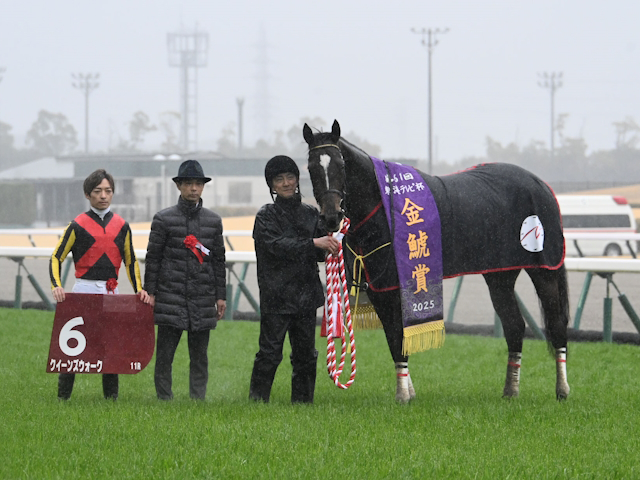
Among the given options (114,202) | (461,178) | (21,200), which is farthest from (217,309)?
(114,202)

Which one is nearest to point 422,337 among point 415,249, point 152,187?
point 415,249

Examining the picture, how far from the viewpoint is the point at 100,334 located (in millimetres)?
5371

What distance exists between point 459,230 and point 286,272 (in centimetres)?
119

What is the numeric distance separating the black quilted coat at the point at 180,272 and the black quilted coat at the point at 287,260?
1.33ft

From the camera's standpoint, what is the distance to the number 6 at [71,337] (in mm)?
5316

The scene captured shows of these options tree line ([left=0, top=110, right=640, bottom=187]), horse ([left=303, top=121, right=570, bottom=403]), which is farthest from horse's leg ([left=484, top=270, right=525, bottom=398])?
tree line ([left=0, top=110, right=640, bottom=187])

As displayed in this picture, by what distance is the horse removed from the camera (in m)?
4.85

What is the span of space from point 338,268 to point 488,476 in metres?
1.87

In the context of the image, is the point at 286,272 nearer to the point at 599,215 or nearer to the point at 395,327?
the point at 395,327

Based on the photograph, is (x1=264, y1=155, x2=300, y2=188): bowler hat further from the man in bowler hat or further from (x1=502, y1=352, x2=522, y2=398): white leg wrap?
(x1=502, y1=352, x2=522, y2=398): white leg wrap

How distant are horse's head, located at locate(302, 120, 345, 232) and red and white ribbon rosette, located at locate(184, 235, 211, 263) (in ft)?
3.24

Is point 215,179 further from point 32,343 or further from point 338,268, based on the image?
point 338,268

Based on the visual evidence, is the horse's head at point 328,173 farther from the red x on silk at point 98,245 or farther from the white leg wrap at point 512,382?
the white leg wrap at point 512,382

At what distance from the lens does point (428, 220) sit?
17.6 ft
